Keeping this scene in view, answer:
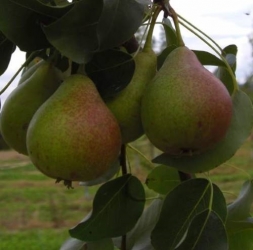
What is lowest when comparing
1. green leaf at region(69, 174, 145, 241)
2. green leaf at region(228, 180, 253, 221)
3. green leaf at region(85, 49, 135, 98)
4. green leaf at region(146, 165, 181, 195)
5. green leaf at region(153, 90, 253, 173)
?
green leaf at region(228, 180, 253, 221)

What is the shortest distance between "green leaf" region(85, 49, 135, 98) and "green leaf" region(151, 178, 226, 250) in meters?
0.16

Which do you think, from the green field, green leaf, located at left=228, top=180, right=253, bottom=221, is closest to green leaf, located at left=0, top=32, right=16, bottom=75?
green leaf, located at left=228, top=180, right=253, bottom=221

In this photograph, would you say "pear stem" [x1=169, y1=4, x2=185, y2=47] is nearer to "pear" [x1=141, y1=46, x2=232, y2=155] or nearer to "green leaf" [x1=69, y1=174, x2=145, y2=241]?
"pear" [x1=141, y1=46, x2=232, y2=155]

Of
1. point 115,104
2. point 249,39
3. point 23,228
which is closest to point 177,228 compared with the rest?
point 115,104

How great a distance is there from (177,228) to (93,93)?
0.21 meters

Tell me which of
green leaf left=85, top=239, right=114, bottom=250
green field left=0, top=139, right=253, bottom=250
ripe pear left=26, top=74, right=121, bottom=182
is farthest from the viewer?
green field left=0, top=139, right=253, bottom=250

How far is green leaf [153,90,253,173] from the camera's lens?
637mm

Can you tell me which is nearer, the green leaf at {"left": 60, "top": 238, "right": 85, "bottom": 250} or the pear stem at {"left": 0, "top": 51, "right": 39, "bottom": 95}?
the pear stem at {"left": 0, "top": 51, "right": 39, "bottom": 95}

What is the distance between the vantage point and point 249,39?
32.4 feet

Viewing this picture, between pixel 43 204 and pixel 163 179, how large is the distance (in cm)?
678

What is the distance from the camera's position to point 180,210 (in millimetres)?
717

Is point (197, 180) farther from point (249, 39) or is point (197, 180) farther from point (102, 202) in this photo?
point (249, 39)

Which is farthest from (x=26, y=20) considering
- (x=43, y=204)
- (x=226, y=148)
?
(x=43, y=204)

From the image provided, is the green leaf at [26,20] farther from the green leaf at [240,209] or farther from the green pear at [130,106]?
the green leaf at [240,209]
